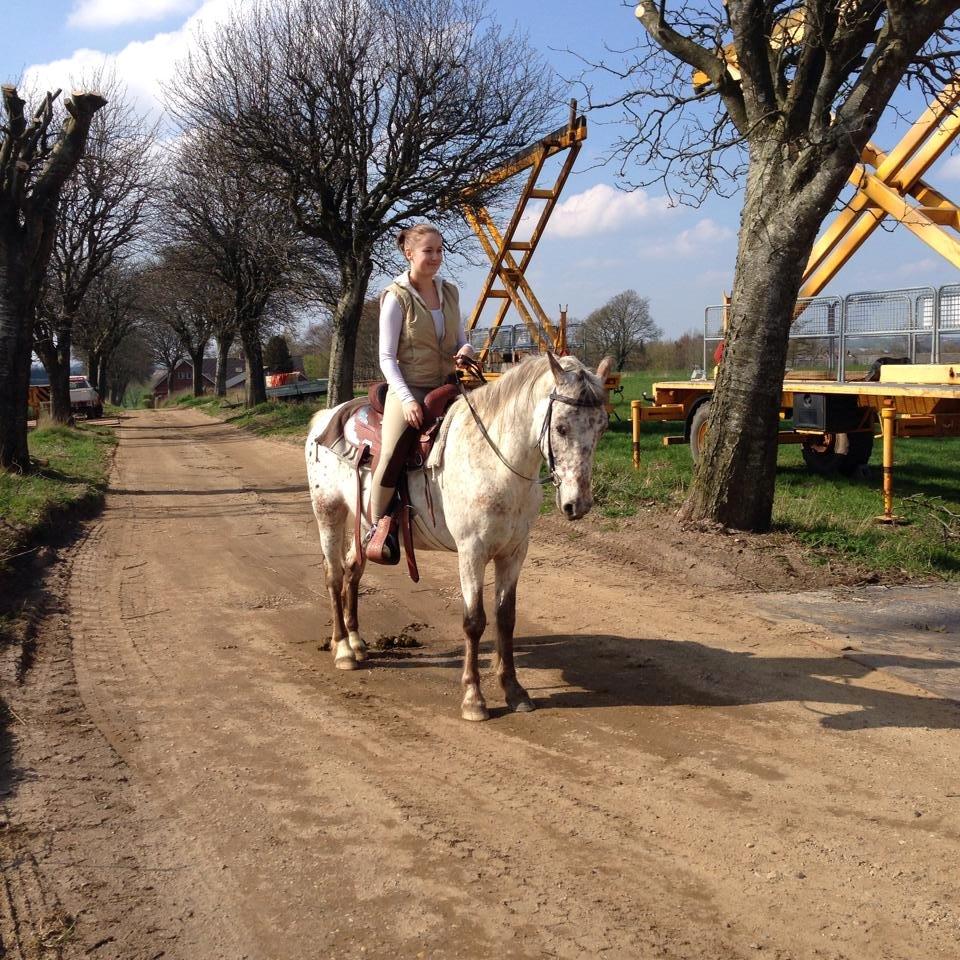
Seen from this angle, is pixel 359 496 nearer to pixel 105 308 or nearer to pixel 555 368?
pixel 555 368

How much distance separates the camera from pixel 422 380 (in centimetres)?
563

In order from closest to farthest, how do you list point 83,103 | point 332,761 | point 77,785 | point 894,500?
point 77,785, point 332,761, point 894,500, point 83,103

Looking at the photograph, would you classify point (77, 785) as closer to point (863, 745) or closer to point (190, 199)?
point (863, 745)

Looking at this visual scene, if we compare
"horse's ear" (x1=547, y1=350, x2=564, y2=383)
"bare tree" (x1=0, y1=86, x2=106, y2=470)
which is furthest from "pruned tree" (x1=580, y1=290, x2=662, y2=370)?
"horse's ear" (x1=547, y1=350, x2=564, y2=383)

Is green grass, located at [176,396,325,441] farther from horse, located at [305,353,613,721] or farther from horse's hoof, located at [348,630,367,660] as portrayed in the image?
horse, located at [305,353,613,721]

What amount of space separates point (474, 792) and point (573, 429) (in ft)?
5.95

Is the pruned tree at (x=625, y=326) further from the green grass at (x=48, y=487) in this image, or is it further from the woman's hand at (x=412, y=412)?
the woman's hand at (x=412, y=412)

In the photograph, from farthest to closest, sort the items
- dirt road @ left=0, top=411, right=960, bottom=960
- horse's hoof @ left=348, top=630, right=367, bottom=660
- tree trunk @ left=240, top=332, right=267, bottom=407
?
tree trunk @ left=240, top=332, right=267, bottom=407, horse's hoof @ left=348, top=630, right=367, bottom=660, dirt road @ left=0, top=411, right=960, bottom=960

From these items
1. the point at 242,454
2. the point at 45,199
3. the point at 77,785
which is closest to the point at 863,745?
the point at 77,785

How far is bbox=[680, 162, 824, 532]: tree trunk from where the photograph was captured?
866cm

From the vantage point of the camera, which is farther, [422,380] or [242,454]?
[242,454]

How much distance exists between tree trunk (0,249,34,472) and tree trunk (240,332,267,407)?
21698 millimetres

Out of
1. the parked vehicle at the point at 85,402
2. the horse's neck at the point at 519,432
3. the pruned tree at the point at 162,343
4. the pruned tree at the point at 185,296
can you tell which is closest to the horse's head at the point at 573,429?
the horse's neck at the point at 519,432

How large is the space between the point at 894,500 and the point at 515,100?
1404cm
